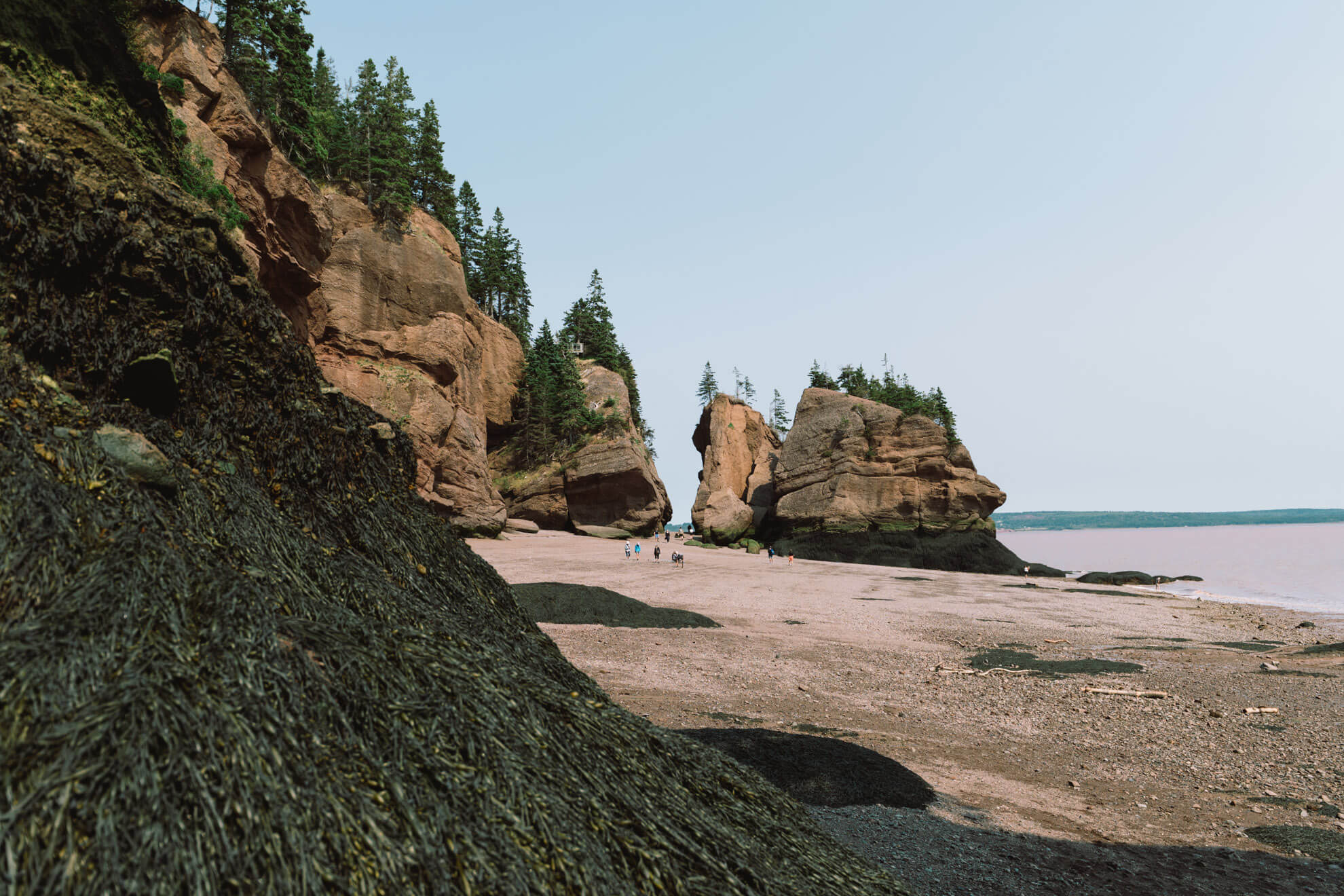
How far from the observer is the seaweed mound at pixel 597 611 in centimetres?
1642

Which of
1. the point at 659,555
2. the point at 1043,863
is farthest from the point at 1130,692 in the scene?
the point at 659,555

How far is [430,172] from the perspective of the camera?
150 ft

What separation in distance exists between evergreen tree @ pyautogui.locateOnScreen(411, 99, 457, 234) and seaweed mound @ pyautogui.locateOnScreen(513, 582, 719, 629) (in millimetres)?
35199

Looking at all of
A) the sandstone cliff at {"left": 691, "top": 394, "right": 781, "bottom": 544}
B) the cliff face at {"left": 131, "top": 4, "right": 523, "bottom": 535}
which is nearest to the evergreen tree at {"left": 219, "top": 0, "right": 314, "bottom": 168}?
the cliff face at {"left": 131, "top": 4, "right": 523, "bottom": 535}

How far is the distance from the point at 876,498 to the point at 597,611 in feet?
136

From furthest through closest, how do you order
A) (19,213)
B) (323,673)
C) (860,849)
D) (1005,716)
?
(1005,716) < (860,849) < (19,213) < (323,673)

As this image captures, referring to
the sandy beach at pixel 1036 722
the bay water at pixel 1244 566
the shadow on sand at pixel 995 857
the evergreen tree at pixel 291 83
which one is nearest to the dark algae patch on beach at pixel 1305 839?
the sandy beach at pixel 1036 722

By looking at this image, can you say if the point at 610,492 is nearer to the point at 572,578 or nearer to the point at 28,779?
the point at 572,578

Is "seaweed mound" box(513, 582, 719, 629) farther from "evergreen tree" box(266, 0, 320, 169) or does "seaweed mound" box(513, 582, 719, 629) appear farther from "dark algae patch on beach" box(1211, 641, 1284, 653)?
"evergreen tree" box(266, 0, 320, 169)

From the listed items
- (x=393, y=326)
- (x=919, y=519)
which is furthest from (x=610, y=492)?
(x=919, y=519)

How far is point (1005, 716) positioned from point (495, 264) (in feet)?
184

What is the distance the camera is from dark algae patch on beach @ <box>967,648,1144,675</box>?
14250 mm

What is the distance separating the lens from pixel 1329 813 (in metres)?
7.18

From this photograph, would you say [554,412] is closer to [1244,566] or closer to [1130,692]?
[1130,692]
